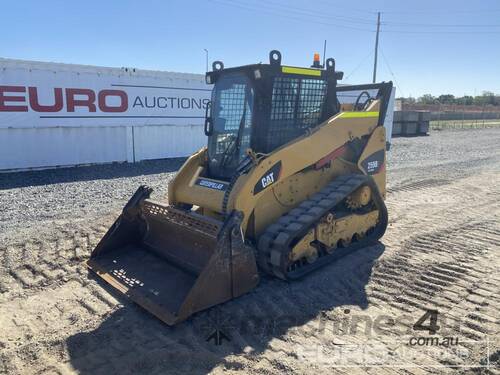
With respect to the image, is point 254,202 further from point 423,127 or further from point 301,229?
point 423,127

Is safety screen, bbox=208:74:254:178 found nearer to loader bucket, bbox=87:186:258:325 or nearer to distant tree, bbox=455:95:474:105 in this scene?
loader bucket, bbox=87:186:258:325

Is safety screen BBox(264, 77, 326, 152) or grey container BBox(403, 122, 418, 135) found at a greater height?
safety screen BBox(264, 77, 326, 152)

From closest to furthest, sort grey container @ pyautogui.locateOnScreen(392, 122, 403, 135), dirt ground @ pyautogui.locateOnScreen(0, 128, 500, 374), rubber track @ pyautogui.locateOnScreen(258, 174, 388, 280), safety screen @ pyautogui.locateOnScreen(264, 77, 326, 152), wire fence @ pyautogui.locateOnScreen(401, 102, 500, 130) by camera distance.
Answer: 1. dirt ground @ pyautogui.locateOnScreen(0, 128, 500, 374)
2. rubber track @ pyautogui.locateOnScreen(258, 174, 388, 280)
3. safety screen @ pyautogui.locateOnScreen(264, 77, 326, 152)
4. grey container @ pyautogui.locateOnScreen(392, 122, 403, 135)
5. wire fence @ pyautogui.locateOnScreen(401, 102, 500, 130)

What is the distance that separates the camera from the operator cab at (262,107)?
4727 mm

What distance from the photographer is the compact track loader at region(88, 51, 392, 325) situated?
13.2 ft

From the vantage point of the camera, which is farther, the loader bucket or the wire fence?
the wire fence

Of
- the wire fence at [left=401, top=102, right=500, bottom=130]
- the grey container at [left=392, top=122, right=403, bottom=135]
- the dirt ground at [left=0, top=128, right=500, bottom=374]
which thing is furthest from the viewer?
the wire fence at [left=401, top=102, right=500, bottom=130]

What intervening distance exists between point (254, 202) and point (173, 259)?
1.10 metres

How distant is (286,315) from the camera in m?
3.85

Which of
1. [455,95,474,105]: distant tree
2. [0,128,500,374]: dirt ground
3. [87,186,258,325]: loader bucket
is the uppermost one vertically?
[455,95,474,105]: distant tree

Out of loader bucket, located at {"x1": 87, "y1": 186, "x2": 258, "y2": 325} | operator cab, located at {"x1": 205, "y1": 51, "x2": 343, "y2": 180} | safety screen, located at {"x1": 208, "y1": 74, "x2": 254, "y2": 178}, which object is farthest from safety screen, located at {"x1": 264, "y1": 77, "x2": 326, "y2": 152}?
loader bucket, located at {"x1": 87, "y1": 186, "x2": 258, "y2": 325}

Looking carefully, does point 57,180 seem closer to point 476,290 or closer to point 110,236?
point 110,236

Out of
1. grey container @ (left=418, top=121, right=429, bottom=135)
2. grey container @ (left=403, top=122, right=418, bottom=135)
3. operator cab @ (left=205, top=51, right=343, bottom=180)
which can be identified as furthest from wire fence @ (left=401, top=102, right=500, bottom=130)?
operator cab @ (left=205, top=51, right=343, bottom=180)

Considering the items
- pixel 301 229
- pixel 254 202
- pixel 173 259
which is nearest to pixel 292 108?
pixel 254 202
